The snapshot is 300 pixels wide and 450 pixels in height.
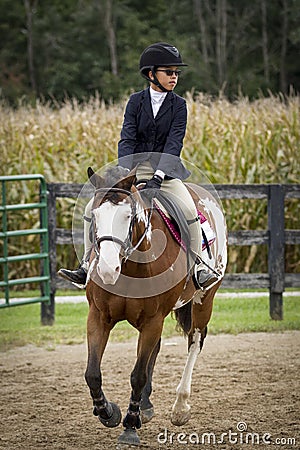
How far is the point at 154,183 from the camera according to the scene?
5.90 meters

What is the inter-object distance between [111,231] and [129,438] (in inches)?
55.2

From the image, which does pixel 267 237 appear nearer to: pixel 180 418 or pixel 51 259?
pixel 51 259

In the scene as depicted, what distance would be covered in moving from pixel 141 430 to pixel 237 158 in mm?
7626

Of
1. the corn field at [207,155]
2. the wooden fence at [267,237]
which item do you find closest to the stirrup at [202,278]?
the wooden fence at [267,237]

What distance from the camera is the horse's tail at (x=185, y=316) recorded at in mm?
6672

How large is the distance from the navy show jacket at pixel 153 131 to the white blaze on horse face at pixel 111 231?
1057 millimetres

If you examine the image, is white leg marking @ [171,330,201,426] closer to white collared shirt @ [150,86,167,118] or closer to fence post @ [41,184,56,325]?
white collared shirt @ [150,86,167,118]

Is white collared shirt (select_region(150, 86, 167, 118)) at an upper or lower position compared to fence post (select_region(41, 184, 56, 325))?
upper

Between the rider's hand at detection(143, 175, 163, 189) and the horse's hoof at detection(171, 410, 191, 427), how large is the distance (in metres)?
1.56

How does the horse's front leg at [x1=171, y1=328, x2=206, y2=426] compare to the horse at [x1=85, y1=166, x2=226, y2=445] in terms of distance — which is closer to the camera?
the horse at [x1=85, y1=166, x2=226, y2=445]

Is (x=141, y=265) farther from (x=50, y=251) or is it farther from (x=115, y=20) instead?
(x=115, y=20)

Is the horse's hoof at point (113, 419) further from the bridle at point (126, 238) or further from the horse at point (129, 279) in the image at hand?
the bridle at point (126, 238)

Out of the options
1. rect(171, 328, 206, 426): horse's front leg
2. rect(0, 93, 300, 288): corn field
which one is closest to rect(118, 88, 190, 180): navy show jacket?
rect(171, 328, 206, 426): horse's front leg

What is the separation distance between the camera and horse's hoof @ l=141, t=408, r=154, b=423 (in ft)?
20.4
